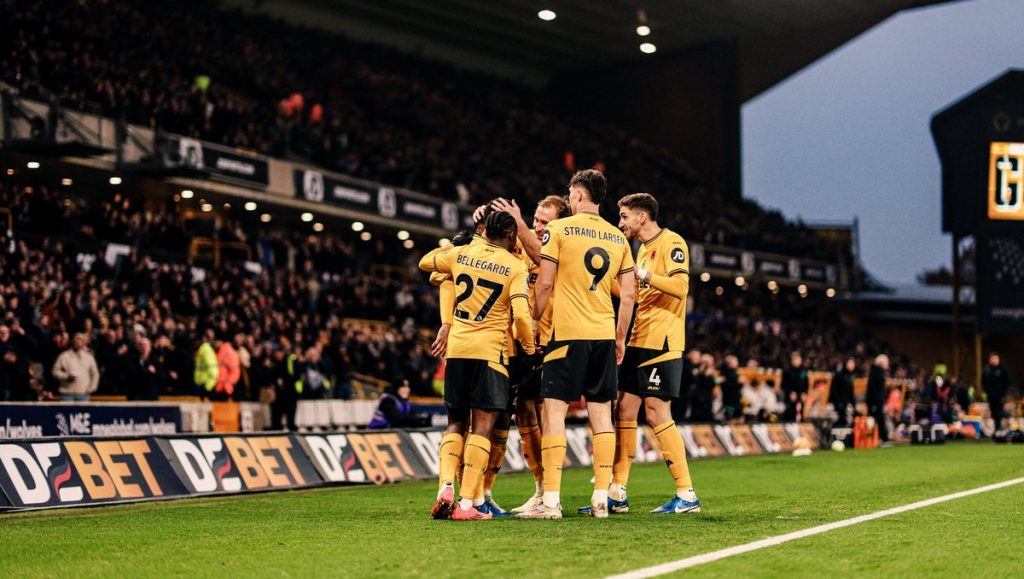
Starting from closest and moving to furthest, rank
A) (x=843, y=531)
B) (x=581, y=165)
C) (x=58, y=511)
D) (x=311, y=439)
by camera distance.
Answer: (x=843, y=531) → (x=58, y=511) → (x=311, y=439) → (x=581, y=165)

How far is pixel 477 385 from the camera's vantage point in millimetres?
8859

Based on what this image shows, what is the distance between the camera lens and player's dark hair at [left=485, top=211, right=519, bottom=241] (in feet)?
29.1

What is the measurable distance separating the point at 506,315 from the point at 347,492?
5194 mm

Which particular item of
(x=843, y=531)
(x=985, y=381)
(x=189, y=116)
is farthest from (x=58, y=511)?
(x=985, y=381)

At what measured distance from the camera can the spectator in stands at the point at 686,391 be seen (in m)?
24.0

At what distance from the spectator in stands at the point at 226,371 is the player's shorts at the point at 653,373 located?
13896mm

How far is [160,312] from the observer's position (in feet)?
80.1

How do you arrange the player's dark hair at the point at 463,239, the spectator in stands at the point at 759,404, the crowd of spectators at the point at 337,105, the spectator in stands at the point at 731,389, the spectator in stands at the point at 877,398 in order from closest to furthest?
the player's dark hair at the point at 463,239
the spectator in stands at the point at 731,389
the spectator in stands at the point at 877,398
the spectator in stands at the point at 759,404
the crowd of spectators at the point at 337,105

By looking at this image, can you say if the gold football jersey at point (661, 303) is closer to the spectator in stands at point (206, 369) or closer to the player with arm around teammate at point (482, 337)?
the player with arm around teammate at point (482, 337)

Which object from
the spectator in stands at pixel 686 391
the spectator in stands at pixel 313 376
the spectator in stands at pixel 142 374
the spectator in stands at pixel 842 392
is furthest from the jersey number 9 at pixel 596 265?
the spectator in stands at pixel 842 392

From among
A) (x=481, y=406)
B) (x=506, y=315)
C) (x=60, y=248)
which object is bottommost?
(x=481, y=406)

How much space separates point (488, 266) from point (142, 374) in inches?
542

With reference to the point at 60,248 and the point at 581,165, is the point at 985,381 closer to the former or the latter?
the point at 60,248

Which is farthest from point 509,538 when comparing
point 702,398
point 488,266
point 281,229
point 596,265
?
point 281,229
